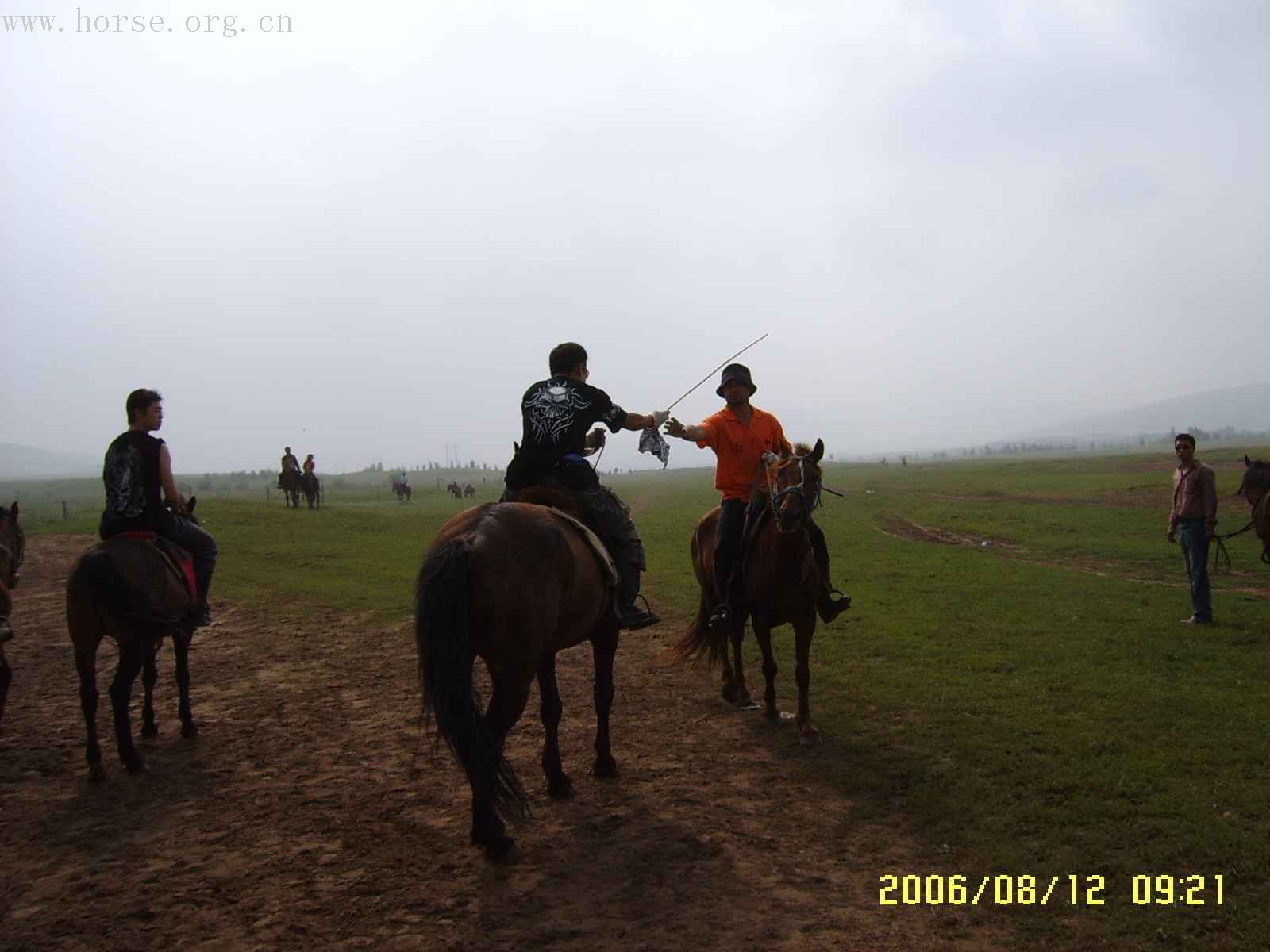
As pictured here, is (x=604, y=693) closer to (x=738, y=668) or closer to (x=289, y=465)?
(x=738, y=668)

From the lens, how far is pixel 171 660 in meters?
10.5

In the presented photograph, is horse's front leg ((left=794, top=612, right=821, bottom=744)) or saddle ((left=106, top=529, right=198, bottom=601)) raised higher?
saddle ((left=106, top=529, right=198, bottom=601))

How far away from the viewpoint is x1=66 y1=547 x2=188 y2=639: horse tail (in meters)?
6.14

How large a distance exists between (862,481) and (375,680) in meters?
55.9

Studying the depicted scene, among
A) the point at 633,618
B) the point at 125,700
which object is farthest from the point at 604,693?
the point at 125,700

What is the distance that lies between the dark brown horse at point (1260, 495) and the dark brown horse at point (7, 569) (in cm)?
1416

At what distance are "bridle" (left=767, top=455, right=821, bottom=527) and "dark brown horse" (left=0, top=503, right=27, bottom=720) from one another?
607cm

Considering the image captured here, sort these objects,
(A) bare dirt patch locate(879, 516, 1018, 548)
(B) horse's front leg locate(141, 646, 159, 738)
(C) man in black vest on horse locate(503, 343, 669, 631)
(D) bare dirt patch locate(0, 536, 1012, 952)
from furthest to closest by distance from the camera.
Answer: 1. (A) bare dirt patch locate(879, 516, 1018, 548)
2. (B) horse's front leg locate(141, 646, 159, 738)
3. (C) man in black vest on horse locate(503, 343, 669, 631)
4. (D) bare dirt patch locate(0, 536, 1012, 952)

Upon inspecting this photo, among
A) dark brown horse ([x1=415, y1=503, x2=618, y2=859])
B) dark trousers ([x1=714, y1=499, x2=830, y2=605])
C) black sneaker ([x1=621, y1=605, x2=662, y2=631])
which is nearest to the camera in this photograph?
dark brown horse ([x1=415, y1=503, x2=618, y2=859])

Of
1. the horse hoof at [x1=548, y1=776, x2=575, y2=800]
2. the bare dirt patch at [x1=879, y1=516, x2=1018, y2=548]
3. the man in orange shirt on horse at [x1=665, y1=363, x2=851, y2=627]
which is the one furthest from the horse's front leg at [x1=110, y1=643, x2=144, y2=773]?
the bare dirt patch at [x1=879, y1=516, x2=1018, y2=548]

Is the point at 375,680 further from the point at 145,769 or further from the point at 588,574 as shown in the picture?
the point at 588,574

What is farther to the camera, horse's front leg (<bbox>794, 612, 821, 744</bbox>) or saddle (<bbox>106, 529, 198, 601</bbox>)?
horse's front leg (<bbox>794, 612, 821, 744</bbox>)
